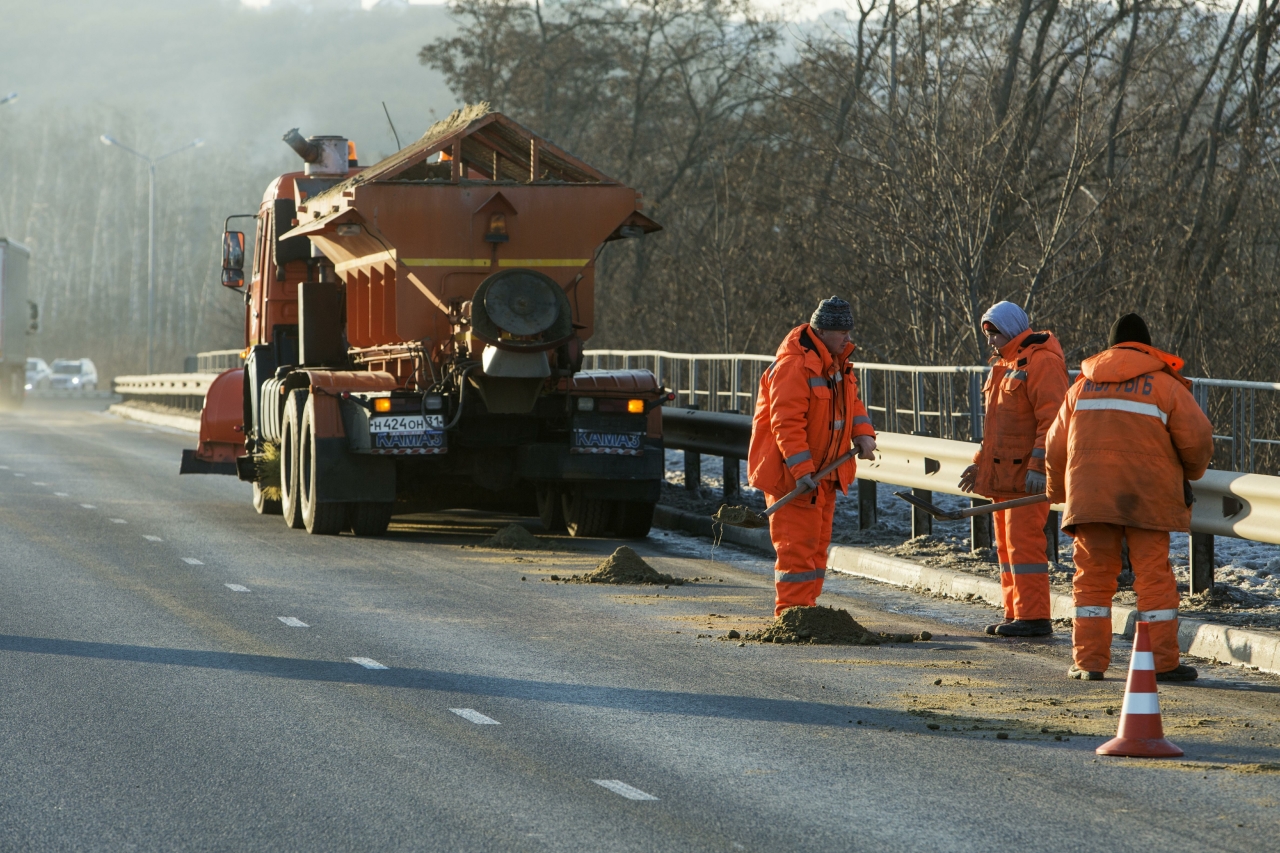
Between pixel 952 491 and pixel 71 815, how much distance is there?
678cm

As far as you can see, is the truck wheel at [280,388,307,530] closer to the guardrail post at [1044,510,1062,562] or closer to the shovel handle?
the shovel handle

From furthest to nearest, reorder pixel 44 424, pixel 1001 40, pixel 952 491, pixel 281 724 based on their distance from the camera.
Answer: pixel 44 424 → pixel 1001 40 → pixel 952 491 → pixel 281 724

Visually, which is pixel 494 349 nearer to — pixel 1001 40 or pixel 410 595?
pixel 410 595

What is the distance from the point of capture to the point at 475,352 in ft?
40.3

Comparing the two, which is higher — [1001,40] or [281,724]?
[1001,40]

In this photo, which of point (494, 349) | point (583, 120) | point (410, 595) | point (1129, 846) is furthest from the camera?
point (583, 120)

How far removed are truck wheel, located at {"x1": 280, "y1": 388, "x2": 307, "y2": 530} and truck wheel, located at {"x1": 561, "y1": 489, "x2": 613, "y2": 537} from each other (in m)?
2.23

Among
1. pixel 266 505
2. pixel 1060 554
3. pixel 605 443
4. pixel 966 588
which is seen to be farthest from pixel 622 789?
pixel 266 505

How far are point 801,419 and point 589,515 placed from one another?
16.1 ft

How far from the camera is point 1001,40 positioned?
20.9 m

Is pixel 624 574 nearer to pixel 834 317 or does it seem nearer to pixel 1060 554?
pixel 834 317

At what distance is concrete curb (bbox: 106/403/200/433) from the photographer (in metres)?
30.9

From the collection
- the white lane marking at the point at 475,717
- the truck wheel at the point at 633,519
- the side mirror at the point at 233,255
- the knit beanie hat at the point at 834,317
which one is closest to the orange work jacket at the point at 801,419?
the knit beanie hat at the point at 834,317

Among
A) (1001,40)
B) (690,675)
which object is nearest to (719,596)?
(690,675)
